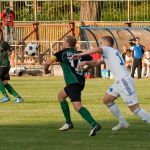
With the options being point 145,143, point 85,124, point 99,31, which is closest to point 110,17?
point 99,31

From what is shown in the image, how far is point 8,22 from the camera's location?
1806 inches

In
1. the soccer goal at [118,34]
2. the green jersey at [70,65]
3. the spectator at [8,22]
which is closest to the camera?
the green jersey at [70,65]

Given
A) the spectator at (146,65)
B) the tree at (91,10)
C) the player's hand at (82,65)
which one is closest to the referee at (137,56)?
the spectator at (146,65)

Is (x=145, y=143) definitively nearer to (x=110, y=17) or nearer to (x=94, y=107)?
(x=94, y=107)

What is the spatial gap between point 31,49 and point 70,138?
29992 mm

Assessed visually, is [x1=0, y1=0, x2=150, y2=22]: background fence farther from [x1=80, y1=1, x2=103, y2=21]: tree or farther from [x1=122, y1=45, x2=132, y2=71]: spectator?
[x1=122, y1=45, x2=132, y2=71]: spectator

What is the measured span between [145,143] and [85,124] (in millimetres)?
3564

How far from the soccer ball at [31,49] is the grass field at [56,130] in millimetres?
19102

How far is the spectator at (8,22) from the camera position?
45.6 meters

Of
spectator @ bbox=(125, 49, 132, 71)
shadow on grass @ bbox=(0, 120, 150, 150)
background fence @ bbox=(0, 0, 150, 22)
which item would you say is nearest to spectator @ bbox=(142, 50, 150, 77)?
spectator @ bbox=(125, 49, 132, 71)

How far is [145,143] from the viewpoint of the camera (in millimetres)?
14820

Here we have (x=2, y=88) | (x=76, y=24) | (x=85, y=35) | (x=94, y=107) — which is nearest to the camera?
(x=94, y=107)

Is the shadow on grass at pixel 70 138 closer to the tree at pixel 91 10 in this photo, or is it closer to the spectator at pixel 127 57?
the spectator at pixel 127 57

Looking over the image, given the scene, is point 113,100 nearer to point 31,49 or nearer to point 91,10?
point 31,49
